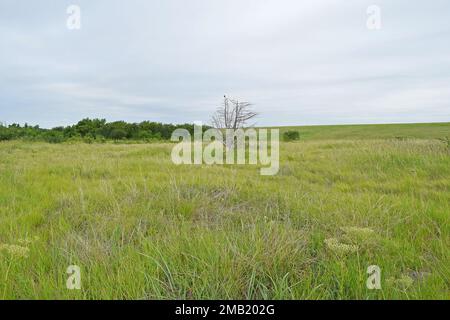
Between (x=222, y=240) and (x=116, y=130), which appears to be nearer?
(x=222, y=240)

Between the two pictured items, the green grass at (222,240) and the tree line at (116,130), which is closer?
the green grass at (222,240)

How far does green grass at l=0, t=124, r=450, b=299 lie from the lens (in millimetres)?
1759

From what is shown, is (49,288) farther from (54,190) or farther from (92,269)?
(54,190)

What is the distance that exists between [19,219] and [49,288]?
5.50 ft

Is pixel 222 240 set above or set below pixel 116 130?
below

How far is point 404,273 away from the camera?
1978mm

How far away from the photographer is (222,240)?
88.1 inches

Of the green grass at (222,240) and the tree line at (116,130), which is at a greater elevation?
the tree line at (116,130)

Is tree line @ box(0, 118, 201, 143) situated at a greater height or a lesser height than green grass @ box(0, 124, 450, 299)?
greater

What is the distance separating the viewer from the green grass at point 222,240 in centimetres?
176

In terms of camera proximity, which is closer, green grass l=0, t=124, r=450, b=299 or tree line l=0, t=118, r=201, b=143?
green grass l=0, t=124, r=450, b=299
